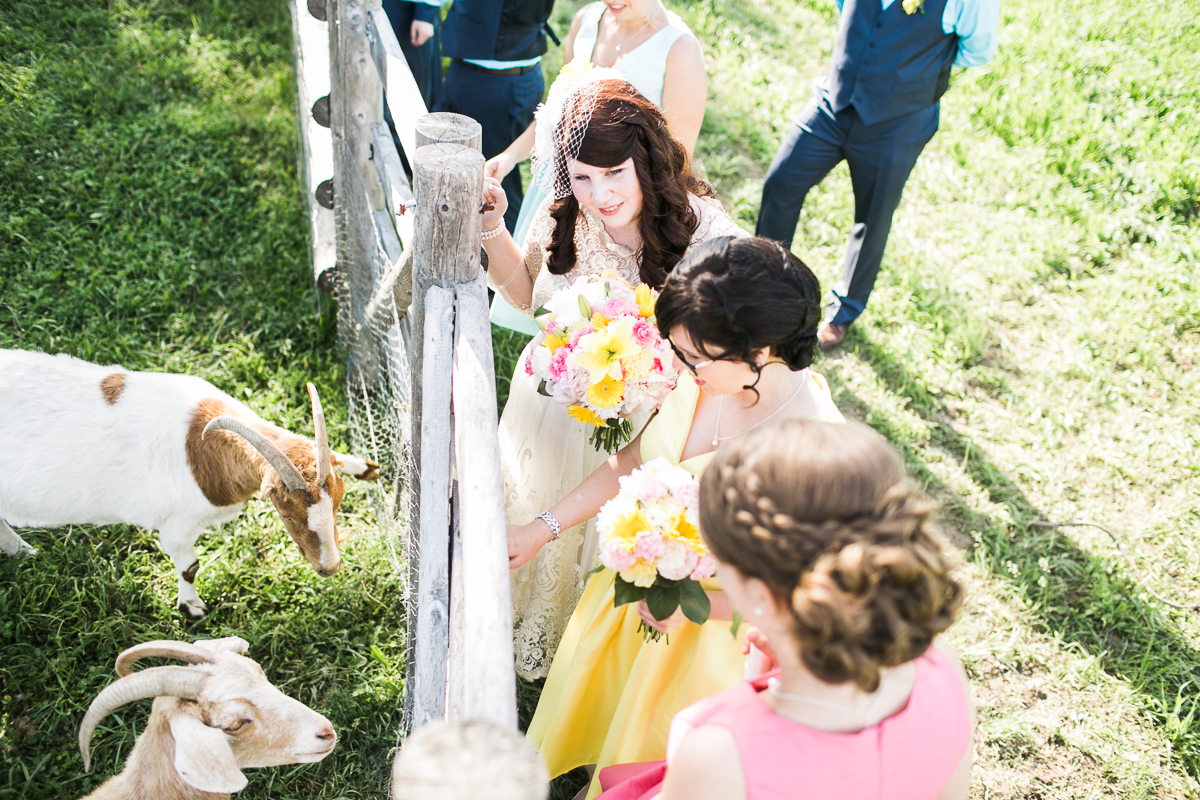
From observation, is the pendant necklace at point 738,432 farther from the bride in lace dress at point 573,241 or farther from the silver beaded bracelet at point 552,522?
the silver beaded bracelet at point 552,522

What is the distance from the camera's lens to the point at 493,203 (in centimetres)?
280

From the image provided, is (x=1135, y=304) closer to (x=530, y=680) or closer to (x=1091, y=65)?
(x=1091, y=65)

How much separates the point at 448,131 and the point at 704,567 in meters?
1.46

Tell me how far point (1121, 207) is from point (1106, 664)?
4177 mm

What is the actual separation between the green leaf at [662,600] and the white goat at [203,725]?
3.46 ft

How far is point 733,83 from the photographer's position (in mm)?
7281

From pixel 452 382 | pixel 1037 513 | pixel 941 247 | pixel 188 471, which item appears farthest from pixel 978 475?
pixel 188 471

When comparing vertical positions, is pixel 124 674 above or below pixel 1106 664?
above

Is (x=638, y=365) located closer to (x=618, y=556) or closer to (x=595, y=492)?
(x=595, y=492)

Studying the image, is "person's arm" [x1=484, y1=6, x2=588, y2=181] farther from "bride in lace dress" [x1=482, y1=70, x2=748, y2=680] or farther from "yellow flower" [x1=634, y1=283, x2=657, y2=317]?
"yellow flower" [x1=634, y1=283, x2=657, y2=317]

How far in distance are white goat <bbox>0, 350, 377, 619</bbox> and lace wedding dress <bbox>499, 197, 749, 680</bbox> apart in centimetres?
69

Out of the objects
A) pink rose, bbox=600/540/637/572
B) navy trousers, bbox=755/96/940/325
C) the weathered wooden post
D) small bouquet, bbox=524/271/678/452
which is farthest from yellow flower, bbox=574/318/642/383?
navy trousers, bbox=755/96/940/325


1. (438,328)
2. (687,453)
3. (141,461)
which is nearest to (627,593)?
(687,453)

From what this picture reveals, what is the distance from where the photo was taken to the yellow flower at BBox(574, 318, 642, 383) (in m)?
2.17
